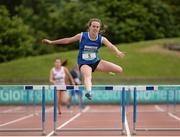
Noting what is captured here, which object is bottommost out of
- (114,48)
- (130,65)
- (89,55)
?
(89,55)

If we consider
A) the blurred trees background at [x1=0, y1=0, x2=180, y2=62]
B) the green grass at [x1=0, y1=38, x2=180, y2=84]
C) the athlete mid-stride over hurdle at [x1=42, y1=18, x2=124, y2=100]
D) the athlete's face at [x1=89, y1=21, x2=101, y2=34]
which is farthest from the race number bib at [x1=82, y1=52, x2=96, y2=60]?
the blurred trees background at [x1=0, y1=0, x2=180, y2=62]

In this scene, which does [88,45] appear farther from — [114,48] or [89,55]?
[114,48]

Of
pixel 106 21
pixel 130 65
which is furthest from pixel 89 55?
pixel 106 21

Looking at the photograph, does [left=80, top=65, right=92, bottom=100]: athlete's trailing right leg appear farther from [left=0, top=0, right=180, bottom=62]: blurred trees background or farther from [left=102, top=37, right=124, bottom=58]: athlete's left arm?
[left=0, top=0, right=180, bottom=62]: blurred trees background

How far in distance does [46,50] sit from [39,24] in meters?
5.38

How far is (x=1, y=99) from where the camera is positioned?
24.5m

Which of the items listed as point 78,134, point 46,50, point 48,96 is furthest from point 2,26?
point 78,134

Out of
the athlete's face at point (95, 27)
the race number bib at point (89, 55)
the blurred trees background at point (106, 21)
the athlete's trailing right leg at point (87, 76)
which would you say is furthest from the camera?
the blurred trees background at point (106, 21)

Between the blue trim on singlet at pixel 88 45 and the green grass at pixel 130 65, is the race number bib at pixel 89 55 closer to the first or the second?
the blue trim on singlet at pixel 88 45

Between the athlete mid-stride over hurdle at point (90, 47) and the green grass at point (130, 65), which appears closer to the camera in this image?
the athlete mid-stride over hurdle at point (90, 47)

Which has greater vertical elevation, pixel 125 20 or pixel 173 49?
pixel 125 20

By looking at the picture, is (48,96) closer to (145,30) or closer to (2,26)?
(2,26)

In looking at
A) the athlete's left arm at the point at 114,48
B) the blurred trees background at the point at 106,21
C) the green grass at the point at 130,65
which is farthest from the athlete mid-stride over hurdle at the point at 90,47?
the blurred trees background at the point at 106,21

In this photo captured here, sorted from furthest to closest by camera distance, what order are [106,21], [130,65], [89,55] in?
[106,21]
[130,65]
[89,55]
